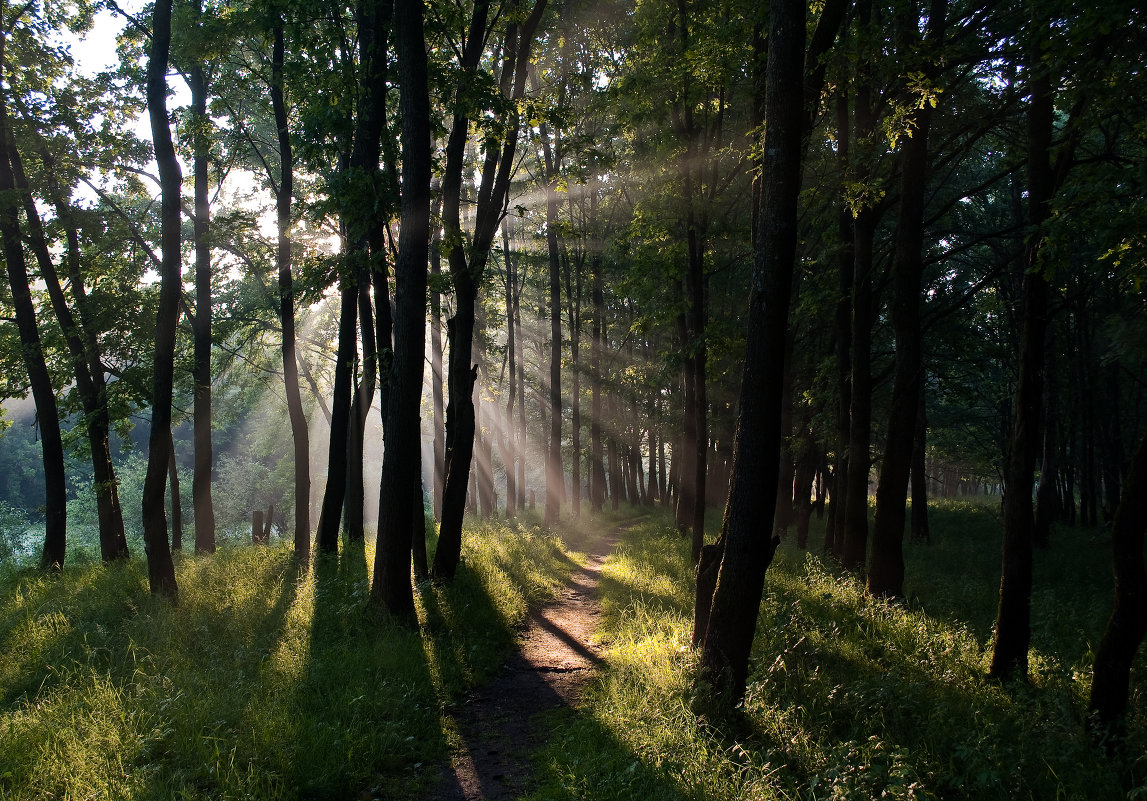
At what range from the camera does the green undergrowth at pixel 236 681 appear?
449 centimetres

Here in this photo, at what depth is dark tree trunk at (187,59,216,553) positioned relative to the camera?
1529cm

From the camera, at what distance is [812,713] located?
5.47 m

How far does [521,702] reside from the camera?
6957mm

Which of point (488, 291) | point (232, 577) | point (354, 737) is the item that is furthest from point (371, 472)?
point (354, 737)

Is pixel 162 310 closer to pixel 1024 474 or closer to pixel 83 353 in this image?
pixel 83 353

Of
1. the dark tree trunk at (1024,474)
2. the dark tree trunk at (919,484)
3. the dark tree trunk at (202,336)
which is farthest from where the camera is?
the dark tree trunk at (919,484)

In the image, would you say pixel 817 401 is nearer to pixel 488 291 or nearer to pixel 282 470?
pixel 488 291

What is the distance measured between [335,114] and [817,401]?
12720 millimetres

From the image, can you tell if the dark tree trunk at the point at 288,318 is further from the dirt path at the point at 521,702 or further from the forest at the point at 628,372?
the dirt path at the point at 521,702

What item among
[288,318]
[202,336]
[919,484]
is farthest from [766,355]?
[919,484]

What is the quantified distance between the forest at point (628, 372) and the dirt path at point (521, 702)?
9cm

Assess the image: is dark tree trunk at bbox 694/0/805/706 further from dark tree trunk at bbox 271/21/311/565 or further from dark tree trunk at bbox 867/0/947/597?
dark tree trunk at bbox 271/21/311/565

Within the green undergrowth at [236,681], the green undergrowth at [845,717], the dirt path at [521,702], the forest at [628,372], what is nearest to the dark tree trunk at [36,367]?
the forest at [628,372]

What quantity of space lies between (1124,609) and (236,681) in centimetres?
826
